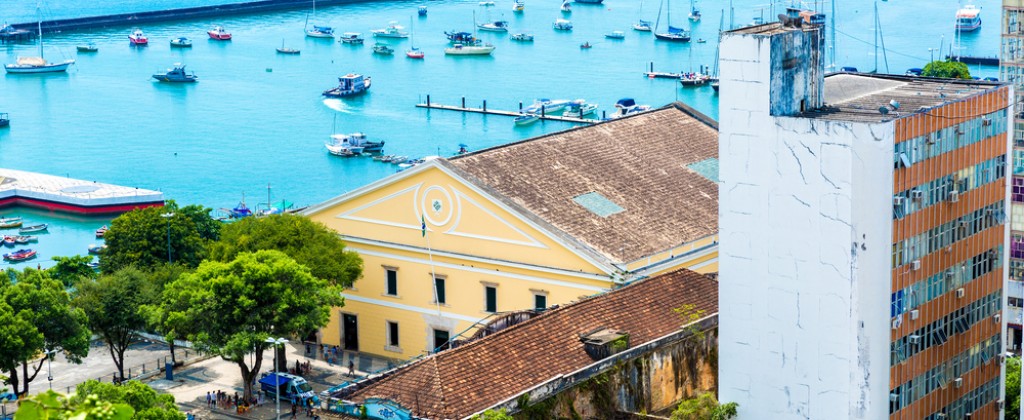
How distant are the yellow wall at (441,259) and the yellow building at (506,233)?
0.04 m

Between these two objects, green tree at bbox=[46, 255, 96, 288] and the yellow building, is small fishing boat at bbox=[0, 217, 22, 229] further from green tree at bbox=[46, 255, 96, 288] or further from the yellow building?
the yellow building

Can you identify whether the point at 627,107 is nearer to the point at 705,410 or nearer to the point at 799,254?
the point at 705,410

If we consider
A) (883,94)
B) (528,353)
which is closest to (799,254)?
(883,94)

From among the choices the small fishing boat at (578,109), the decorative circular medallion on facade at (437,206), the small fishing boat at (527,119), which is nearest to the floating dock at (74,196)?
the small fishing boat at (527,119)

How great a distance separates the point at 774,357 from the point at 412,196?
28348mm

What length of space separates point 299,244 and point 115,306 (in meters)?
8.65

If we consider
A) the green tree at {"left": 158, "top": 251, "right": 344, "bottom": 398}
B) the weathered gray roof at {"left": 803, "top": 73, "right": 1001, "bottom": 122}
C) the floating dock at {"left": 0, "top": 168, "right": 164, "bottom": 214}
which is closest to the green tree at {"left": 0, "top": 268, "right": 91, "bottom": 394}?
the green tree at {"left": 158, "top": 251, "right": 344, "bottom": 398}

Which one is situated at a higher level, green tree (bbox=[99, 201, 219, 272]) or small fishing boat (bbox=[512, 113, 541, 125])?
green tree (bbox=[99, 201, 219, 272])

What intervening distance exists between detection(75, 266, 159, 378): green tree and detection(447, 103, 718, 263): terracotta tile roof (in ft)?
51.7

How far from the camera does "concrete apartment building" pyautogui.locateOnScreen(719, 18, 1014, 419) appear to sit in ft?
157

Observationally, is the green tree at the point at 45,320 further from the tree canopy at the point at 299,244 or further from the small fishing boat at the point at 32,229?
the small fishing boat at the point at 32,229

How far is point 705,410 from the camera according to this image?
5166cm

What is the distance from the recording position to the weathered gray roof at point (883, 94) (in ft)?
164

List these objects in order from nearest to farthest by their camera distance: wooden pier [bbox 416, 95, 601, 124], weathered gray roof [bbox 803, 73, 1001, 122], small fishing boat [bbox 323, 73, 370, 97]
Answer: weathered gray roof [bbox 803, 73, 1001, 122]
wooden pier [bbox 416, 95, 601, 124]
small fishing boat [bbox 323, 73, 370, 97]
